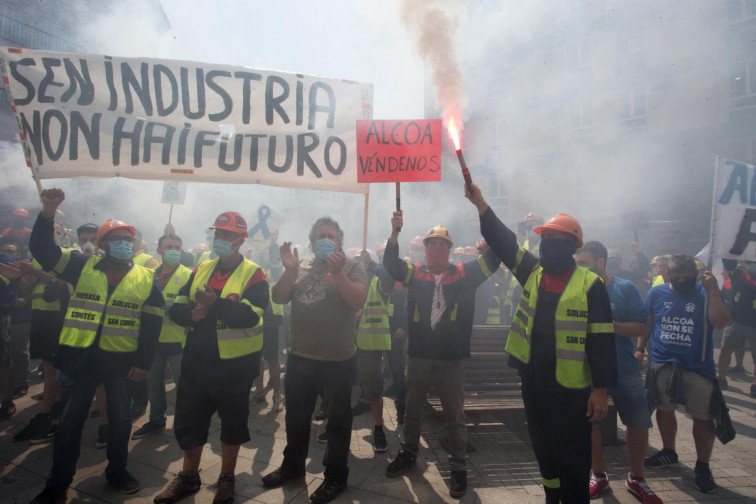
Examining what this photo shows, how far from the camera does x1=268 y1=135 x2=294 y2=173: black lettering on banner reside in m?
4.11

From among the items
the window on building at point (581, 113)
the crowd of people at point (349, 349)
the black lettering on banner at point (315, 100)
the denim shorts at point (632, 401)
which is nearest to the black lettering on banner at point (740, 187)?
the crowd of people at point (349, 349)

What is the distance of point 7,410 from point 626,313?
6601mm

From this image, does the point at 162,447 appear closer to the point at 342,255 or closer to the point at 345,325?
the point at 345,325

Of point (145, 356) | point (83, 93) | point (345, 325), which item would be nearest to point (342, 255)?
point (345, 325)

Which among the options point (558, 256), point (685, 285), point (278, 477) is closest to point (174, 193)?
point (278, 477)

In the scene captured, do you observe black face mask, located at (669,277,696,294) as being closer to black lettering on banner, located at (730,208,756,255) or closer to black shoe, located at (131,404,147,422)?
black lettering on banner, located at (730,208,756,255)

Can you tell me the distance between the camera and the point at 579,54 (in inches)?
736

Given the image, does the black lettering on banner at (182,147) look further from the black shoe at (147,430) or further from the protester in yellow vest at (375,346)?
the black shoe at (147,430)

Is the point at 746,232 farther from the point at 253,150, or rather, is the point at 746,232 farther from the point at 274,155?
the point at 253,150

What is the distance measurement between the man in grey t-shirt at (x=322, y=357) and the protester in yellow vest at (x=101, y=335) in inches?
46.4

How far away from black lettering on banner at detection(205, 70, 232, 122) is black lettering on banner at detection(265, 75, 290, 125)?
386 millimetres

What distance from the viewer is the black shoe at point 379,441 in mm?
3908

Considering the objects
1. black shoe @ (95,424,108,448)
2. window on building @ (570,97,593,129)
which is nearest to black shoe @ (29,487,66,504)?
black shoe @ (95,424,108,448)

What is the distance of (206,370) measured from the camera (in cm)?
293
